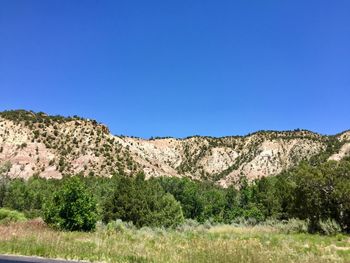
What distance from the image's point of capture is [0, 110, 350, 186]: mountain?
88938 millimetres

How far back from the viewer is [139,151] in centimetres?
11225

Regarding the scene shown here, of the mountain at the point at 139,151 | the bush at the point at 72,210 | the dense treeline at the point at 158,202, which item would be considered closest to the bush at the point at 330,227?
the dense treeline at the point at 158,202

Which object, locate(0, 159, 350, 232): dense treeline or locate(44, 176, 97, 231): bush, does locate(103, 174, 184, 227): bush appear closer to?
locate(0, 159, 350, 232): dense treeline

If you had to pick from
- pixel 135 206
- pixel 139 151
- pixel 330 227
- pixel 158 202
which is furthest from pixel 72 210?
pixel 139 151

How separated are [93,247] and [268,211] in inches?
1591

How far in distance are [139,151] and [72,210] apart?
85.1m

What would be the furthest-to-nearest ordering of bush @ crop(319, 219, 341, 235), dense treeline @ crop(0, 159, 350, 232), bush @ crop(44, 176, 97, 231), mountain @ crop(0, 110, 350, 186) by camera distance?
mountain @ crop(0, 110, 350, 186) < bush @ crop(319, 219, 341, 235) < dense treeline @ crop(0, 159, 350, 232) < bush @ crop(44, 176, 97, 231)

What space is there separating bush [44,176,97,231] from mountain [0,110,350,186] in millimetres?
55236

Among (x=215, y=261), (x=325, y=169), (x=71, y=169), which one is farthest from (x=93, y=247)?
(x=71, y=169)

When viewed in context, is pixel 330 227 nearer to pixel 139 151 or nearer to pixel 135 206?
pixel 135 206

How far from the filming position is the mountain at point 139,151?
88.9 metres

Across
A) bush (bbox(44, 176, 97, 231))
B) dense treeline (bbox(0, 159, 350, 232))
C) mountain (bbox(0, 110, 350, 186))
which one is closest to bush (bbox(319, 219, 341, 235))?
dense treeline (bbox(0, 159, 350, 232))

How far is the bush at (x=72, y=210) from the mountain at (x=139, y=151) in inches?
2175

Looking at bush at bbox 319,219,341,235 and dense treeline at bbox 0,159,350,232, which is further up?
dense treeline at bbox 0,159,350,232
